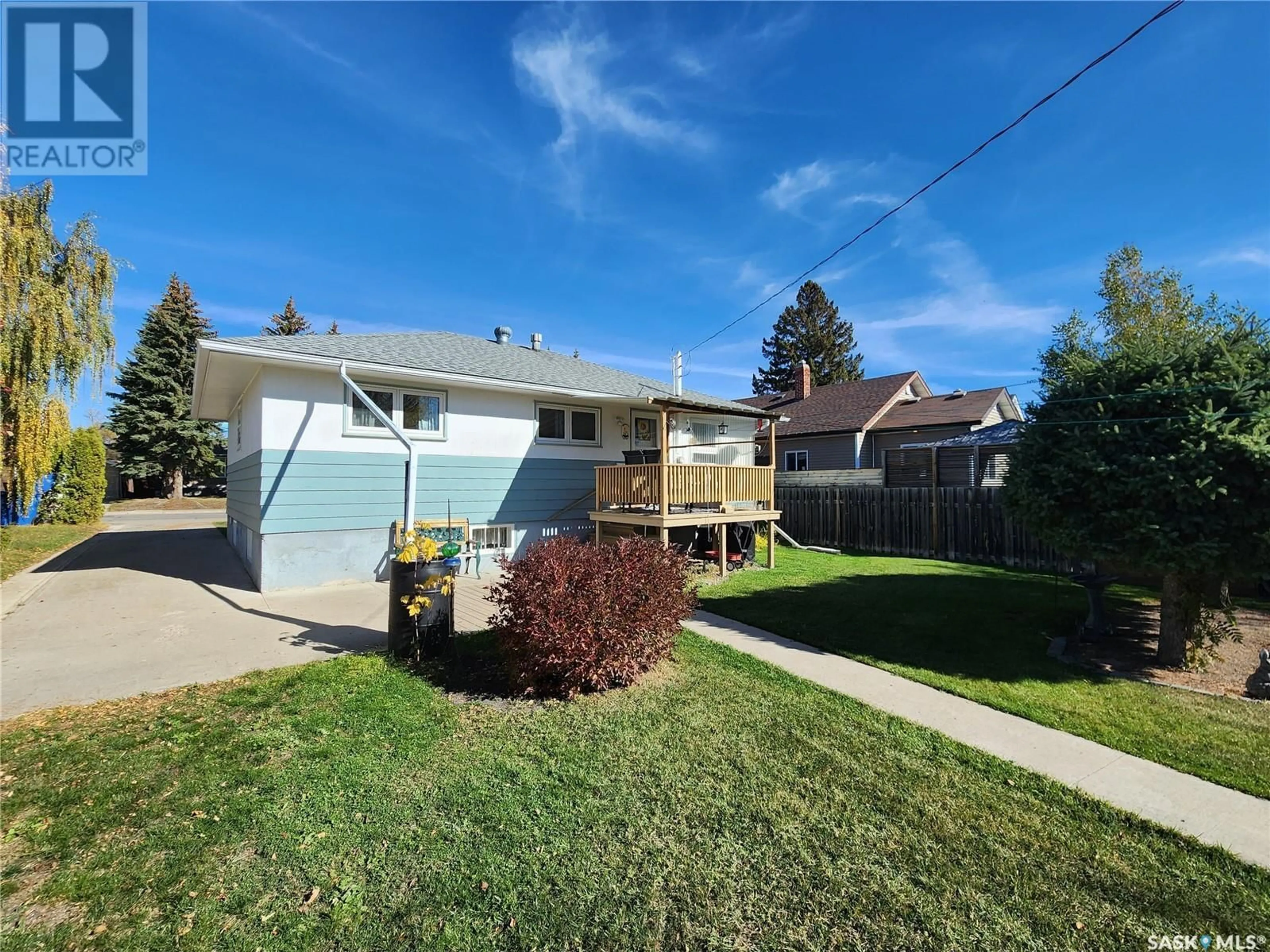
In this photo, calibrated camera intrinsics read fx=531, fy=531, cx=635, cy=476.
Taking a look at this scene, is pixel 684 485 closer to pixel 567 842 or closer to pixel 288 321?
pixel 567 842

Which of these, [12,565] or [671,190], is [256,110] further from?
[12,565]

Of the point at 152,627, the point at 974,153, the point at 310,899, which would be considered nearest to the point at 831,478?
the point at 974,153

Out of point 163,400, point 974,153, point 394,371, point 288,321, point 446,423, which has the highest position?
point 288,321

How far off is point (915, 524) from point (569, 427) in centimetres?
916

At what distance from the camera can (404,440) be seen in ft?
27.0

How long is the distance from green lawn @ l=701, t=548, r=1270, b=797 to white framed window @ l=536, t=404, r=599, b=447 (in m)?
4.73

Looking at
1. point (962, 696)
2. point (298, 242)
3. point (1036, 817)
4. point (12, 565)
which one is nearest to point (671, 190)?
point (298, 242)

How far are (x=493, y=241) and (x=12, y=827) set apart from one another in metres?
14.0

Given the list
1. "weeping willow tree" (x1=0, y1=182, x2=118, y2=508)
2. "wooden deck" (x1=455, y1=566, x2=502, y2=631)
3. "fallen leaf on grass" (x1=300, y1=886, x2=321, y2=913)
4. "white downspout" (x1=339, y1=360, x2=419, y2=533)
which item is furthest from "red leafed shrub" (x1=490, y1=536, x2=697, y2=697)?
"weeping willow tree" (x1=0, y1=182, x2=118, y2=508)

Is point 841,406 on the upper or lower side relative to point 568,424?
upper

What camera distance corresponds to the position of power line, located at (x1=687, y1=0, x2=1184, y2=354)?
15.5ft

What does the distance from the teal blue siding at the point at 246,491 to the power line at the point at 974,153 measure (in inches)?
398

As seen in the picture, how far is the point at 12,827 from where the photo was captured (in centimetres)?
276

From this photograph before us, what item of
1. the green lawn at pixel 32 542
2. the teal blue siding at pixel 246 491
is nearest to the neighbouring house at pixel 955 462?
the teal blue siding at pixel 246 491
